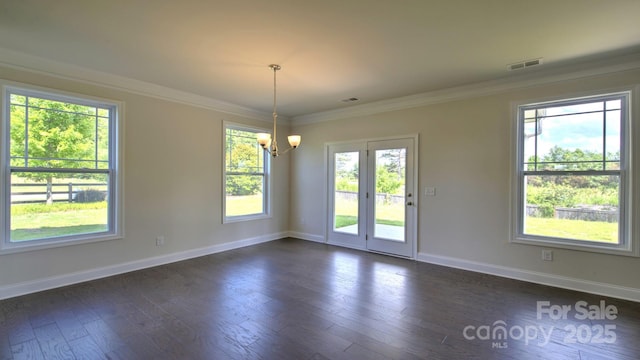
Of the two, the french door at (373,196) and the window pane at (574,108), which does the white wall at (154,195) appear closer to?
the french door at (373,196)

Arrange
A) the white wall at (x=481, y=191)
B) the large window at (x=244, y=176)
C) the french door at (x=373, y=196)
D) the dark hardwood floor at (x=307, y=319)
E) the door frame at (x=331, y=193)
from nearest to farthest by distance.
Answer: the dark hardwood floor at (x=307, y=319)
the white wall at (x=481, y=191)
the door frame at (x=331, y=193)
the french door at (x=373, y=196)
the large window at (x=244, y=176)

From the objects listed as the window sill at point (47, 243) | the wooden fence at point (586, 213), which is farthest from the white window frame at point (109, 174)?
the wooden fence at point (586, 213)

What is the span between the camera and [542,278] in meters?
3.76

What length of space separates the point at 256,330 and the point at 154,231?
2.73 metres

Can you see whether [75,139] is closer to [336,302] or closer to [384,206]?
[336,302]

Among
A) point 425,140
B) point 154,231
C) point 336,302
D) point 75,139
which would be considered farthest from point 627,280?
point 75,139

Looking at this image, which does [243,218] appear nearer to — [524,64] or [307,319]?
[307,319]

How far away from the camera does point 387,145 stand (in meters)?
5.21

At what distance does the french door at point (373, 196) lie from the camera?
16.3 ft

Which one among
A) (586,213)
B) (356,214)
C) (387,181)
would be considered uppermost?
(387,181)

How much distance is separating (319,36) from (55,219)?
382cm

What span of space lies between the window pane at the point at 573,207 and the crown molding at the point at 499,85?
122 cm

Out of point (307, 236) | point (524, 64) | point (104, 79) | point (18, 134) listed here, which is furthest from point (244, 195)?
point (524, 64)

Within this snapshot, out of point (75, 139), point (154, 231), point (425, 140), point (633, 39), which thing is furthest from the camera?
point (425, 140)
